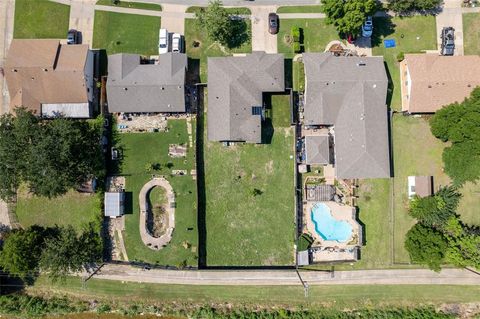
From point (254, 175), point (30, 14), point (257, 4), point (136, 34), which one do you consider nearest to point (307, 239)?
point (254, 175)

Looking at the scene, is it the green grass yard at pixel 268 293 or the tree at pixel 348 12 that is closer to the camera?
the tree at pixel 348 12

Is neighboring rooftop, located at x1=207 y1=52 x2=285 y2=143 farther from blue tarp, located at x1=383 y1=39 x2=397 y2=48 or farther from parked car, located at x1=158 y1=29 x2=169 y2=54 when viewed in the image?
blue tarp, located at x1=383 y1=39 x2=397 y2=48

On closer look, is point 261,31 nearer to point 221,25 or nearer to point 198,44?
point 221,25

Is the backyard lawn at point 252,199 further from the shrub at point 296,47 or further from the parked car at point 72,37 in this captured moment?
the parked car at point 72,37

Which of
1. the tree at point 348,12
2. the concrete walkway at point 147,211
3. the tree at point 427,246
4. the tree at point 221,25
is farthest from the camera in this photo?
the concrete walkway at point 147,211

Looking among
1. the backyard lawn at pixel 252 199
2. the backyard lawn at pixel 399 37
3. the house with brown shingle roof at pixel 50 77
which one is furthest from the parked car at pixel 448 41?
the house with brown shingle roof at pixel 50 77

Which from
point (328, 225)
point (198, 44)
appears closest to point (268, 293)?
point (328, 225)
